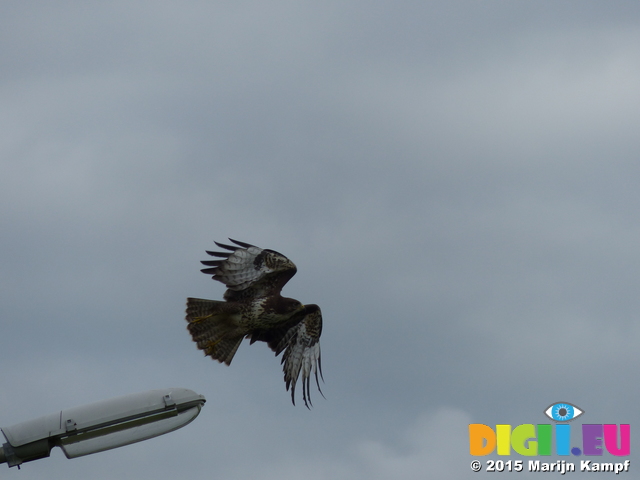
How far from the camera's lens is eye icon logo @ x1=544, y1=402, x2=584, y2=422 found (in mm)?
25922

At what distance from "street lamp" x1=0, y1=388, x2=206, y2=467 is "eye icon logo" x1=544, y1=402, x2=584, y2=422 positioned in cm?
1844

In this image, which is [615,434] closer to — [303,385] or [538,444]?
A: [538,444]

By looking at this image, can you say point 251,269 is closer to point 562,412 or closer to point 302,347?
point 302,347

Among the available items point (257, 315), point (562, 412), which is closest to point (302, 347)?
point (257, 315)

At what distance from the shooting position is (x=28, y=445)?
8.48 meters

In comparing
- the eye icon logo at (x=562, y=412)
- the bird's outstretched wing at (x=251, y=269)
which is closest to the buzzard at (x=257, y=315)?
→ the bird's outstretched wing at (x=251, y=269)

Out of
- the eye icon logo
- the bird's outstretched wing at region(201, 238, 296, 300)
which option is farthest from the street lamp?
the eye icon logo

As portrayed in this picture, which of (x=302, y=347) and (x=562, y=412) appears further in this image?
(x=562, y=412)

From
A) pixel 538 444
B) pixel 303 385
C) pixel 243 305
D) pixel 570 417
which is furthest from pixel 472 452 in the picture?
pixel 243 305

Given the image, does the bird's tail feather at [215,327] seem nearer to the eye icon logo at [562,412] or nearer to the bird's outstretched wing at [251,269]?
the bird's outstretched wing at [251,269]

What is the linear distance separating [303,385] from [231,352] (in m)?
1.57

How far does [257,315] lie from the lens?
19.8 m

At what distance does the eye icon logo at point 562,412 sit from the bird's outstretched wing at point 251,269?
9.57 m

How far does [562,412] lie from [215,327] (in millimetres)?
10391
